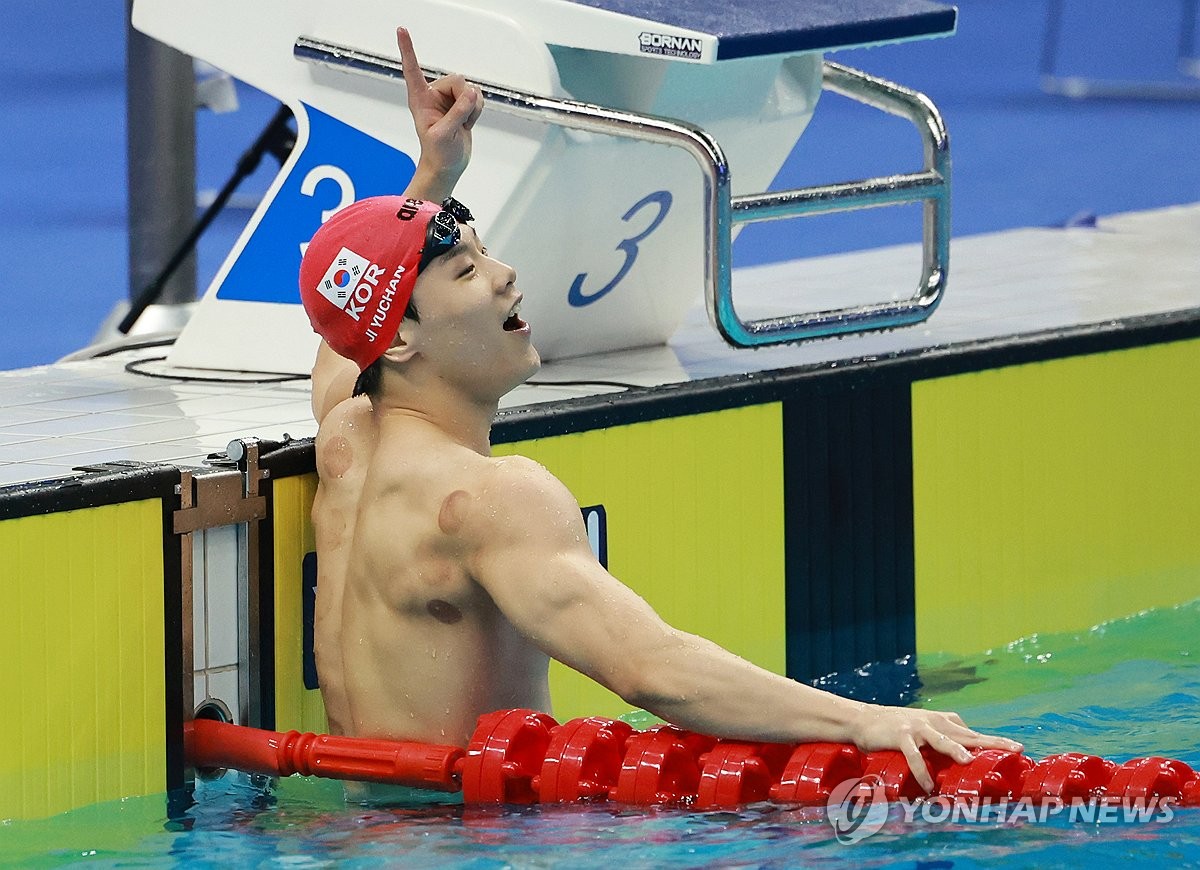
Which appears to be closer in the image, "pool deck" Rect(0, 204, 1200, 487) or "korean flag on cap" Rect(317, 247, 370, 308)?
"korean flag on cap" Rect(317, 247, 370, 308)

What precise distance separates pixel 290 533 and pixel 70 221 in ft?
24.9

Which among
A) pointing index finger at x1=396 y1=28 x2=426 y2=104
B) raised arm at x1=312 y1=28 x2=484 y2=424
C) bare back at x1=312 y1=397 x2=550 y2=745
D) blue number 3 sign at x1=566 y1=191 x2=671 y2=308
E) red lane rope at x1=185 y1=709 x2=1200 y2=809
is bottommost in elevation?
red lane rope at x1=185 y1=709 x2=1200 y2=809

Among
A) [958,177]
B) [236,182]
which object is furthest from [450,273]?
[958,177]

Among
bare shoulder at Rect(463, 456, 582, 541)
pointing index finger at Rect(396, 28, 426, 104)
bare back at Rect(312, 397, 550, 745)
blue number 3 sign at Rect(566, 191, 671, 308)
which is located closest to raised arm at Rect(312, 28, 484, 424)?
pointing index finger at Rect(396, 28, 426, 104)

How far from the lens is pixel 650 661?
124 inches

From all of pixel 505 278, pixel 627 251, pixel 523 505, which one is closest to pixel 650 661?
pixel 523 505

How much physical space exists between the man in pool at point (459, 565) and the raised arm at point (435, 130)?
1.00 feet

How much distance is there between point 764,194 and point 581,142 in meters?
0.37

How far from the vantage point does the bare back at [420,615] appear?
131 inches

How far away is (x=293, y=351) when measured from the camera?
16.0ft

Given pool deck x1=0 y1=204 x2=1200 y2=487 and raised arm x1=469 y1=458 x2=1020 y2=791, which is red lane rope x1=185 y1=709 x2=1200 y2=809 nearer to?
raised arm x1=469 y1=458 x2=1020 y2=791

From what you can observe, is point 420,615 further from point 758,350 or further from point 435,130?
point 758,350

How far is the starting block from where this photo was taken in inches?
176

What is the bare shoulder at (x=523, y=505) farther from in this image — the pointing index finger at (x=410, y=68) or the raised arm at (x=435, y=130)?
the pointing index finger at (x=410, y=68)
